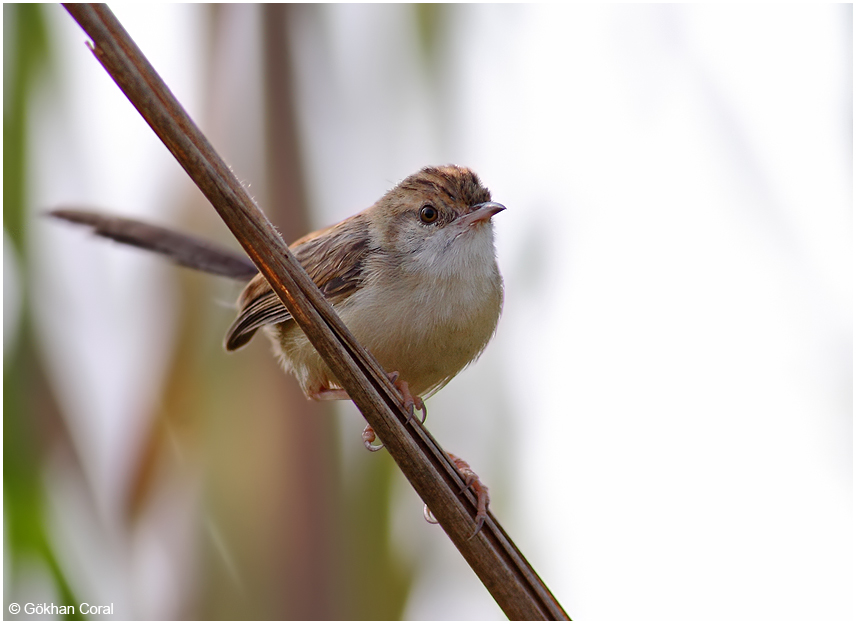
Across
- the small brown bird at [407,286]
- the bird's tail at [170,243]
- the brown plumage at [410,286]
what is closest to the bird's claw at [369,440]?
the small brown bird at [407,286]

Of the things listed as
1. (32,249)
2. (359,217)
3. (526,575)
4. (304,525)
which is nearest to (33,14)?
(32,249)

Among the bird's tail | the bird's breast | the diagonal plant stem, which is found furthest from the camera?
the bird's tail

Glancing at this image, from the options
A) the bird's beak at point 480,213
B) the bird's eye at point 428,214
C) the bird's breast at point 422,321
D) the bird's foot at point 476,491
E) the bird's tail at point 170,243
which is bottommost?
the bird's foot at point 476,491

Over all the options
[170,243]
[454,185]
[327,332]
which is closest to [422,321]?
[454,185]

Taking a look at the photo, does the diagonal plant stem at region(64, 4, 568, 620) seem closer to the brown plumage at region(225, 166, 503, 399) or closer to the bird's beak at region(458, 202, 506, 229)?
the brown plumage at region(225, 166, 503, 399)

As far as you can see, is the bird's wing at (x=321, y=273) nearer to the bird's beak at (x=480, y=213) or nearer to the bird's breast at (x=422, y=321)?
the bird's breast at (x=422, y=321)

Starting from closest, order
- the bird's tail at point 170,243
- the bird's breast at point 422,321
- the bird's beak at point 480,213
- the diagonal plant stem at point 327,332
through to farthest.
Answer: the diagonal plant stem at point 327,332, the bird's breast at point 422,321, the bird's beak at point 480,213, the bird's tail at point 170,243

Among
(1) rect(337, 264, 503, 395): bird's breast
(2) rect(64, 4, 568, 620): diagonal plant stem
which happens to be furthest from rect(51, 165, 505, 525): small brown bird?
(2) rect(64, 4, 568, 620): diagonal plant stem
